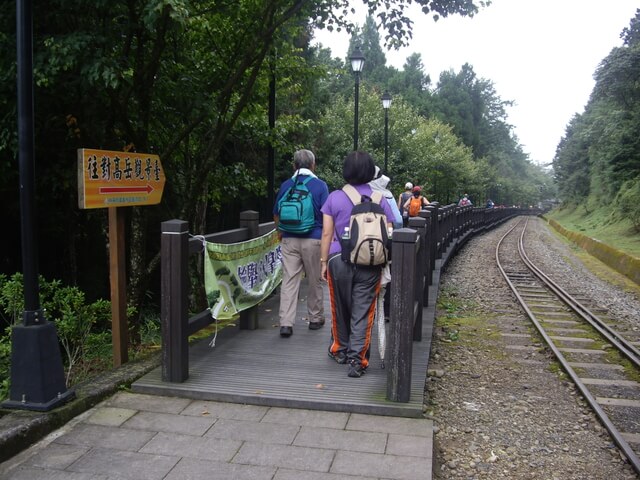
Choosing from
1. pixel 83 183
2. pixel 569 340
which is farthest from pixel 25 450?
pixel 569 340

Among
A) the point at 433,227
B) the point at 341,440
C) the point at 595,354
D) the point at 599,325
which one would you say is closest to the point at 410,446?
the point at 341,440

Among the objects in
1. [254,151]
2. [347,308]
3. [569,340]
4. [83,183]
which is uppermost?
[254,151]

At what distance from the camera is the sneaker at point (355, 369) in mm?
4723

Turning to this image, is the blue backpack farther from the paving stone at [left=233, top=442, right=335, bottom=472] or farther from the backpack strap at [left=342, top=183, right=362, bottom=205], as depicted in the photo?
the paving stone at [left=233, top=442, right=335, bottom=472]

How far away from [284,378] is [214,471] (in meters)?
1.45

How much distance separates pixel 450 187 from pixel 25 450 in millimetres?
37700

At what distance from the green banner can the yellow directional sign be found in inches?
30.4

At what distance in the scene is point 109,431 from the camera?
12.5 ft

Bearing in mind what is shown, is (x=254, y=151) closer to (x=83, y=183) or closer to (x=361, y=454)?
(x=83, y=183)

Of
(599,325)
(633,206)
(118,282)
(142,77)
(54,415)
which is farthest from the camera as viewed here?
(633,206)

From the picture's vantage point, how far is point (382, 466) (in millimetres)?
3383

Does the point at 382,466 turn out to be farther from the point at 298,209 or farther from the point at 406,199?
the point at 406,199

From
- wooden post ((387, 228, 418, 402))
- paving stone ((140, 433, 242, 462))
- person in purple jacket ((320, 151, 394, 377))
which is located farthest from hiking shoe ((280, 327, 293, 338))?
paving stone ((140, 433, 242, 462))

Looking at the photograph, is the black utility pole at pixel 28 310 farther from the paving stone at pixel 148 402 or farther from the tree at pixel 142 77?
the tree at pixel 142 77
